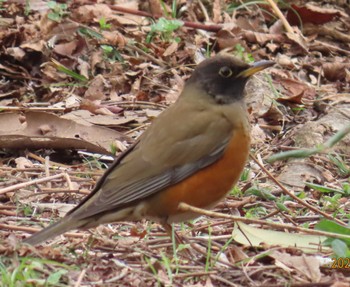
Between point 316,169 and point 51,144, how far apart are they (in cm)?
195

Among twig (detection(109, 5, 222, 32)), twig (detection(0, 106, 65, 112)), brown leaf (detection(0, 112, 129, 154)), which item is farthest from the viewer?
twig (detection(109, 5, 222, 32))

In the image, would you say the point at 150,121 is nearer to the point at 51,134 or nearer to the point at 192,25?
the point at 51,134

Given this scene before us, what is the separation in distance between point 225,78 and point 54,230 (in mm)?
1430

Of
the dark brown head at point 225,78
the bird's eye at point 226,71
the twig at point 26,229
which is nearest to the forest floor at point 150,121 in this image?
the twig at point 26,229

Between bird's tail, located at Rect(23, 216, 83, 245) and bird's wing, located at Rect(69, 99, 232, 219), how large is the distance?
8 centimetres

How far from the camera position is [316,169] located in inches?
263

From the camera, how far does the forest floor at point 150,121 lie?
4598 millimetres

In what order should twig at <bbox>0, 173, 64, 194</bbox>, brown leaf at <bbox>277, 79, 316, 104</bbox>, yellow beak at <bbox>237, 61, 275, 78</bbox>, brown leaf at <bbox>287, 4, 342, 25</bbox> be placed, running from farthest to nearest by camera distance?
brown leaf at <bbox>287, 4, 342, 25</bbox>, brown leaf at <bbox>277, 79, 316, 104</bbox>, twig at <bbox>0, 173, 64, 194</bbox>, yellow beak at <bbox>237, 61, 275, 78</bbox>

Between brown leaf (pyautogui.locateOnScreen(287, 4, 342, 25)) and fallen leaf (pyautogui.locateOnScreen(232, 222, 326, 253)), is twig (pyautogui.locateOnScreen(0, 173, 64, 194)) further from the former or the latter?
brown leaf (pyautogui.locateOnScreen(287, 4, 342, 25))

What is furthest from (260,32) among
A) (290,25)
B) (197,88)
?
(197,88)

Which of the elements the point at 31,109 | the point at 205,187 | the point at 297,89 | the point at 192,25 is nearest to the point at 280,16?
the point at 192,25

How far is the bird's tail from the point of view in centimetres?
472

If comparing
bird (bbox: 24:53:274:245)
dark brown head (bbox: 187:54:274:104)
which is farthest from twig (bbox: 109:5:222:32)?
bird (bbox: 24:53:274:245)

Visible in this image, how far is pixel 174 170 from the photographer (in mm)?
5148
